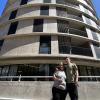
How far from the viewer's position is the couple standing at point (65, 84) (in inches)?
244

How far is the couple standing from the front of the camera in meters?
6.20

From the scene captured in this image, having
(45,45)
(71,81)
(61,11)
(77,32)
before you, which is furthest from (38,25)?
(71,81)

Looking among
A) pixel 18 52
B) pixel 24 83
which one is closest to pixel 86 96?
pixel 24 83

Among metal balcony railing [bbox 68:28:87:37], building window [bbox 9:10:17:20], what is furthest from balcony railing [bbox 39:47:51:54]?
building window [bbox 9:10:17:20]

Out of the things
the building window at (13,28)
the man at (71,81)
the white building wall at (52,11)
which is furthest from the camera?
the white building wall at (52,11)

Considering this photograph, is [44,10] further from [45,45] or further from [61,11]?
[45,45]

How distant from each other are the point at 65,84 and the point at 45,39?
15198 mm

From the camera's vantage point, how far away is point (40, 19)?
76.0 feet

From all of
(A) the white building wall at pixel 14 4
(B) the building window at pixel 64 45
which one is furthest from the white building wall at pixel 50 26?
(A) the white building wall at pixel 14 4

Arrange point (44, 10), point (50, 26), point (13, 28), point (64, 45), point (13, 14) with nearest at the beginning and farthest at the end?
point (64, 45), point (50, 26), point (13, 28), point (44, 10), point (13, 14)

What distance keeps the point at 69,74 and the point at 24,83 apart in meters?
6.42

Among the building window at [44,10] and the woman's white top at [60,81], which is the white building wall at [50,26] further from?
the woman's white top at [60,81]

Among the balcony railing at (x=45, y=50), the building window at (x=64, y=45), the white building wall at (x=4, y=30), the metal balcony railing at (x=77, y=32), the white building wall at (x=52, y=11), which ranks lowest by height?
the balcony railing at (x=45, y=50)

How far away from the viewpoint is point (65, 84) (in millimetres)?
6398
